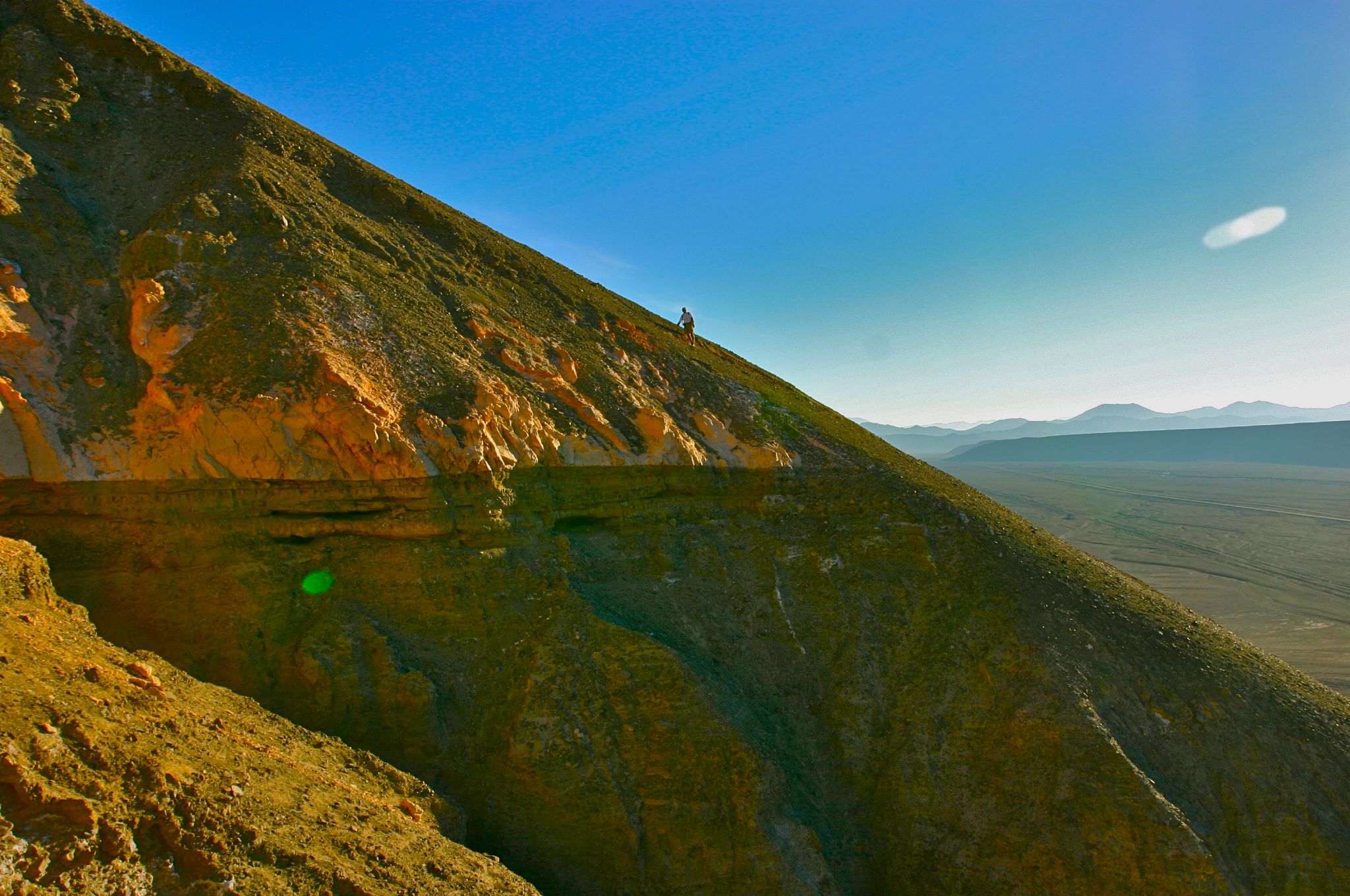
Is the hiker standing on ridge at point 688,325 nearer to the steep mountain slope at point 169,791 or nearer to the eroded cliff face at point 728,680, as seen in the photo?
the eroded cliff face at point 728,680

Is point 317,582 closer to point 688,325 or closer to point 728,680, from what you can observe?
point 728,680

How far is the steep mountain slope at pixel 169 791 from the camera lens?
645 centimetres

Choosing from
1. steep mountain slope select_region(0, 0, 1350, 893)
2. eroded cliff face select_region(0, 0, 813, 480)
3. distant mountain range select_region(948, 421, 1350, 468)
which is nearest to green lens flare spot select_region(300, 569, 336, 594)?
steep mountain slope select_region(0, 0, 1350, 893)

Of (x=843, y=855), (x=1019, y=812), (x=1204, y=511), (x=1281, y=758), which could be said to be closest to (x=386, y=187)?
(x=843, y=855)

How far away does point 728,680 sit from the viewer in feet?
53.8

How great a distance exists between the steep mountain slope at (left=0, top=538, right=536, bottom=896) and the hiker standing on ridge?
23.2 meters

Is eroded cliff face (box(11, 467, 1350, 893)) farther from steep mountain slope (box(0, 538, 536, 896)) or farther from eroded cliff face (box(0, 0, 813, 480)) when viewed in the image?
steep mountain slope (box(0, 538, 536, 896))

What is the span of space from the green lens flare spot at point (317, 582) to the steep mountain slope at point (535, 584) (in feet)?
0.28

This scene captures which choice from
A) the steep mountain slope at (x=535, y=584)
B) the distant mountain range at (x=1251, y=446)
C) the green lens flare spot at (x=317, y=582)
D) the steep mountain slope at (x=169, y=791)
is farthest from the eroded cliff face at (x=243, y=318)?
the distant mountain range at (x=1251, y=446)

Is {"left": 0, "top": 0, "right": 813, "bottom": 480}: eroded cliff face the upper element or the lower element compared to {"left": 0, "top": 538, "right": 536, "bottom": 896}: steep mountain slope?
upper

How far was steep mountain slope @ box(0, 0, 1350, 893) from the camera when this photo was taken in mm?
12172

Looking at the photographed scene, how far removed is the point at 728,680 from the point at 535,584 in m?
5.84

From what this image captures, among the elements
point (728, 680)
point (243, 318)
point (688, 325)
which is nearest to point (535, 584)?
point (728, 680)

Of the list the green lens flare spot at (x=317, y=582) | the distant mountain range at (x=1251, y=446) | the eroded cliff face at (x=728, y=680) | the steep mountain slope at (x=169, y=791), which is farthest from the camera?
the distant mountain range at (x=1251, y=446)
